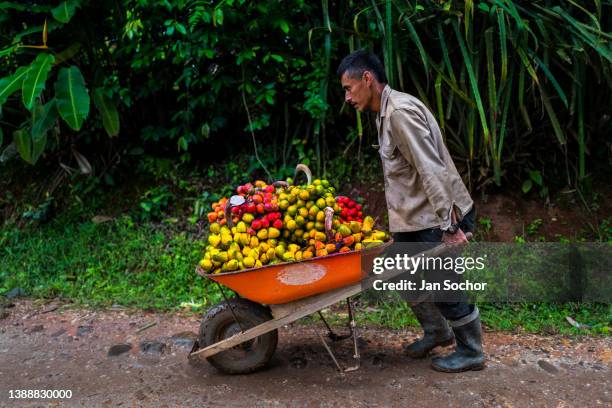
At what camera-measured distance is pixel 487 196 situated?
479cm

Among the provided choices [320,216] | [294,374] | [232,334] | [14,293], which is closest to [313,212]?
[320,216]

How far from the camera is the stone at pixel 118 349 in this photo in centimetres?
350

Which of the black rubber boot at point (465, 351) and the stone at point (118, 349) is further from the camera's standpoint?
the stone at point (118, 349)

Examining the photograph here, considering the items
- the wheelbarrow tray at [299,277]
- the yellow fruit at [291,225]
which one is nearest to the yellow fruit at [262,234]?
the yellow fruit at [291,225]

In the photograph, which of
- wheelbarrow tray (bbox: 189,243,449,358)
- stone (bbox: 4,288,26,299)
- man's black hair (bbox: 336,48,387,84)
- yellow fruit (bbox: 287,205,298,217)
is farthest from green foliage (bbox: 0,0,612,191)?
yellow fruit (bbox: 287,205,298,217)

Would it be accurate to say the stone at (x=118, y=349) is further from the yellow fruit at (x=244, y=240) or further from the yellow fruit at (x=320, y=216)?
the yellow fruit at (x=320, y=216)

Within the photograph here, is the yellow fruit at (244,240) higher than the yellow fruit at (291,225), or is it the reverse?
the yellow fruit at (291,225)

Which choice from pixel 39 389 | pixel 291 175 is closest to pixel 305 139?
pixel 291 175

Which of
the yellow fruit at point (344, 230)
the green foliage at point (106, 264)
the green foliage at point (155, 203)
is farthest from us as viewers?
the green foliage at point (155, 203)

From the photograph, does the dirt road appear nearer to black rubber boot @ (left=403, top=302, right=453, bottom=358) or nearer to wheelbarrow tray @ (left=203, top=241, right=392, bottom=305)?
black rubber boot @ (left=403, top=302, right=453, bottom=358)

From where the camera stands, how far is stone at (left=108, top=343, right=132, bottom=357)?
3.50 meters

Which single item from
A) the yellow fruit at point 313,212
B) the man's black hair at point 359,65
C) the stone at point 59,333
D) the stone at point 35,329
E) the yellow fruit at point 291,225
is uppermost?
the man's black hair at point 359,65

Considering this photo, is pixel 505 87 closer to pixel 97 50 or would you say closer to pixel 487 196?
pixel 487 196

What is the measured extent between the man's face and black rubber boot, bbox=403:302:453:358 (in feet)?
4.06
